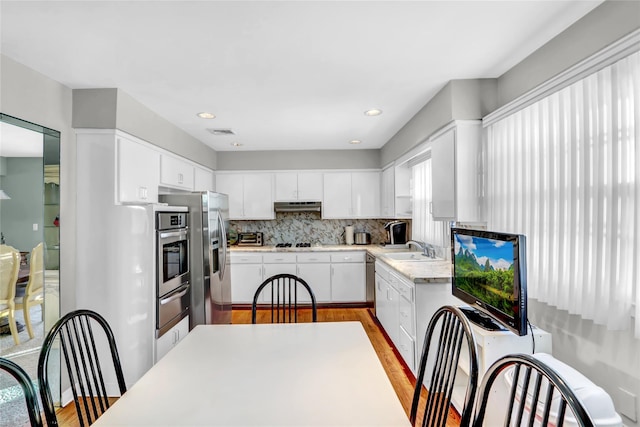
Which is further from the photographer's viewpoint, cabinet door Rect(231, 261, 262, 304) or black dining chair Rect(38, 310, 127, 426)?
cabinet door Rect(231, 261, 262, 304)

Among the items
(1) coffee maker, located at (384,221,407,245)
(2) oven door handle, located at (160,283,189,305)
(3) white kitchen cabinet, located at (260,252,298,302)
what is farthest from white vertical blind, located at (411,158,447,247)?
(2) oven door handle, located at (160,283,189,305)

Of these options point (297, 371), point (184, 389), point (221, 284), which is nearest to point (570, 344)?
point (297, 371)

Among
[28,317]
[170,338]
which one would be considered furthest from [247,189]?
[28,317]

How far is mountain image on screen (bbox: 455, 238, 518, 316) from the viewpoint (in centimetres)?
176

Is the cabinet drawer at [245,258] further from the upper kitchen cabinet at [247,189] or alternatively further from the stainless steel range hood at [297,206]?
the stainless steel range hood at [297,206]

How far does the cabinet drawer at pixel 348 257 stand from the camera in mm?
4828

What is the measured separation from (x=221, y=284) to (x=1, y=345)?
1819 millimetres

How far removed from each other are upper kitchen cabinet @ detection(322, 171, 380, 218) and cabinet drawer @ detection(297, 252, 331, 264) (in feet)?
2.16

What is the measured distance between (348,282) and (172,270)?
8.51 ft

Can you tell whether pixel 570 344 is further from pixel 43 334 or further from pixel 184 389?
pixel 43 334

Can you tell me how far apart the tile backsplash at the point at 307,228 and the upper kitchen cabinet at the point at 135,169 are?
233cm

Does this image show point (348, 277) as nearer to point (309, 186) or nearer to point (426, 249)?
point (426, 249)

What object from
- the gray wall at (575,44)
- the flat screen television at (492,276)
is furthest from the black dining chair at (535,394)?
the gray wall at (575,44)

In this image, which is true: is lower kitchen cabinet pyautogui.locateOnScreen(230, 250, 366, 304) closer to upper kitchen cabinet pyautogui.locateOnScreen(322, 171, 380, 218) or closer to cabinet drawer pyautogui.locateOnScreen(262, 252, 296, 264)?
cabinet drawer pyautogui.locateOnScreen(262, 252, 296, 264)
